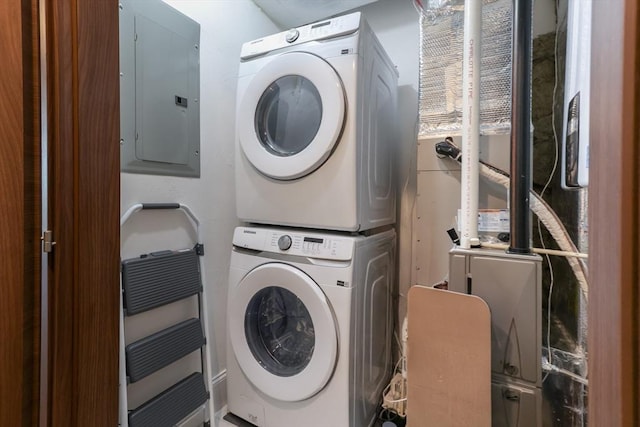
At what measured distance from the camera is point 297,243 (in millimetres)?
1188

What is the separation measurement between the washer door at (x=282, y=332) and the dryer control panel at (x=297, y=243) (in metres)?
0.08

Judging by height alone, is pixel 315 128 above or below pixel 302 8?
below

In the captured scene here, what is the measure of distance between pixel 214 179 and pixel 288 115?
1.73 feet

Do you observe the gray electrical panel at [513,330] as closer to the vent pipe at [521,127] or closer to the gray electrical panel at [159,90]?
the vent pipe at [521,127]

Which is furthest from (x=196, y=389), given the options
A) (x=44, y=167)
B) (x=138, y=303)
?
(x=44, y=167)

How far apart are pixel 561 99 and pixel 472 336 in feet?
3.24

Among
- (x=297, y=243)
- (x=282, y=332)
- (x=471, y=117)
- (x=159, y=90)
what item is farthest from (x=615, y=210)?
(x=159, y=90)

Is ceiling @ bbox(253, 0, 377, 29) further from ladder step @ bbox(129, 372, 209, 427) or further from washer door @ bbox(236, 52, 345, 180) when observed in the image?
ladder step @ bbox(129, 372, 209, 427)

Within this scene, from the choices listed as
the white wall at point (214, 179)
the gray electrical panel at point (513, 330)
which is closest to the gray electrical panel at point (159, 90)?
the white wall at point (214, 179)

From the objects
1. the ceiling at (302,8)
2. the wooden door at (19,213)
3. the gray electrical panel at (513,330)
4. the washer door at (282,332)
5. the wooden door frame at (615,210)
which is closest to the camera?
the wooden door frame at (615,210)

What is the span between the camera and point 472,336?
84 centimetres

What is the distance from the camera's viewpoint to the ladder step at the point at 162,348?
3.40 ft

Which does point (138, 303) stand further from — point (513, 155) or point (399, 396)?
point (513, 155)

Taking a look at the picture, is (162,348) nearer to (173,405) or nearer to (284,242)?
(173,405)
